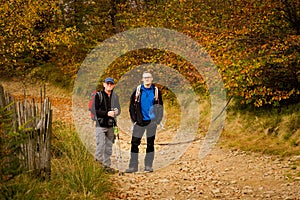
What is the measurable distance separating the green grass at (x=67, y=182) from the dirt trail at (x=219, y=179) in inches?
16.8

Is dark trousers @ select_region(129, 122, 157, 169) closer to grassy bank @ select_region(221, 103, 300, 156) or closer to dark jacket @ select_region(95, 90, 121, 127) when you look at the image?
dark jacket @ select_region(95, 90, 121, 127)

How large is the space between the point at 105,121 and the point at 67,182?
1766 millimetres

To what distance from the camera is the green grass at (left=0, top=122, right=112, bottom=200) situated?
4.40m

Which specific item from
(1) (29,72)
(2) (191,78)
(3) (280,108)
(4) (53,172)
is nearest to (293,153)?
(3) (280,108)

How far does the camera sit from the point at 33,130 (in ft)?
16.7

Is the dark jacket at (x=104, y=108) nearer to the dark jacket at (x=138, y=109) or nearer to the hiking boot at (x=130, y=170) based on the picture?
the dark jacket at (x=138, y=109)

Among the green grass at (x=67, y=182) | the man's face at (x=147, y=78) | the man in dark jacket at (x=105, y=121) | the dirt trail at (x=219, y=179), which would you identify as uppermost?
the man's face at (x=147, y=78)

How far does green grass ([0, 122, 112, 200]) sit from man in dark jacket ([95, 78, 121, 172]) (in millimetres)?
335

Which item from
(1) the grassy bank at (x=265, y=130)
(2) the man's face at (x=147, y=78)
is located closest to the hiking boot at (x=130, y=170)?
(2) the man's face at (x=147, y=78)

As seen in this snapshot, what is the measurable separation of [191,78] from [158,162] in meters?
3.03

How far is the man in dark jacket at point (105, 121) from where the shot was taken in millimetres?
6891

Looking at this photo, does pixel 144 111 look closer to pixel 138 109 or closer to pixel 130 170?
pixel 138 109

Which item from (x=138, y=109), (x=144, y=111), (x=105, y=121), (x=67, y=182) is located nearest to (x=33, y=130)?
(x=67, y=182)

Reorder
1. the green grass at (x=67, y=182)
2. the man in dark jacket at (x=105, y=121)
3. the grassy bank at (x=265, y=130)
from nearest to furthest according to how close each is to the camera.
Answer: the green grass at (x=67, y=182)
the man in dark jacket at (x=105, y=121)
the grassy bank at (x=265, y=130)
